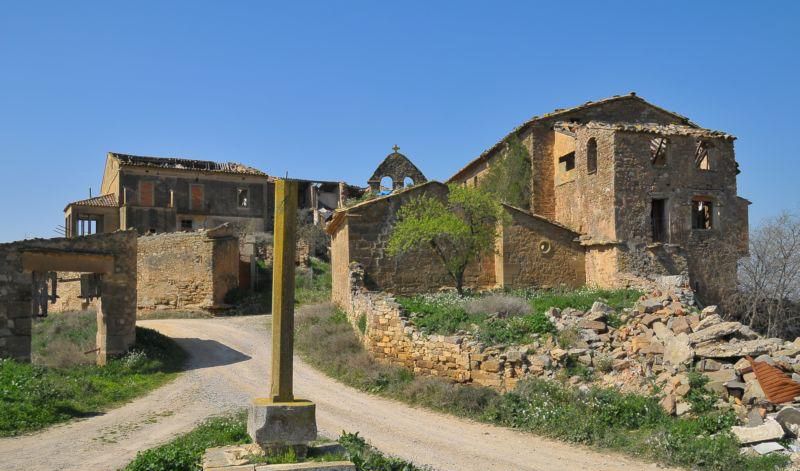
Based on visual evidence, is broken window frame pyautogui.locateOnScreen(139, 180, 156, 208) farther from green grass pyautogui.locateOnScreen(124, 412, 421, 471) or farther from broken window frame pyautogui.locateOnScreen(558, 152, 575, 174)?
green grass pyautogui.locateOnScreen(124, 412, 421, 471)

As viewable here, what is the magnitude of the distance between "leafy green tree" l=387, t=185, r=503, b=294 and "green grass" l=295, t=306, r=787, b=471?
5470mm

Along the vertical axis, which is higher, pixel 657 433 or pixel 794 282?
pixel 794 282

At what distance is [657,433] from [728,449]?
3.69 feet

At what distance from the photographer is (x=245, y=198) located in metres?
43.7

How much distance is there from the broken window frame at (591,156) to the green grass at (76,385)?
15618 mm

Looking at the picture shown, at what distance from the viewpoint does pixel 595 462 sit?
9.74 meters

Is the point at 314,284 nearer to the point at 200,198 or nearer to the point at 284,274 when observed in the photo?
the point at 200,198

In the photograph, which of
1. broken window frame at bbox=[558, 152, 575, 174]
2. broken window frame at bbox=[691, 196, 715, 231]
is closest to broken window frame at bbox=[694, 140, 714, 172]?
broken window frame at bbox=[691, 196, 715, 231]

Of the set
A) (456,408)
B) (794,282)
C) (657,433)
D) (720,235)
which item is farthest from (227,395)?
(720,235)

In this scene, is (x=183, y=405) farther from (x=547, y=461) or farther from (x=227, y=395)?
(x=547, y=461)

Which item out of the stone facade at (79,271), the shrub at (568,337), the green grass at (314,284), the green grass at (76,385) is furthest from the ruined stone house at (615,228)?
the shrub at (568,337)

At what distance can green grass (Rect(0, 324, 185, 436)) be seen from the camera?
11852mm

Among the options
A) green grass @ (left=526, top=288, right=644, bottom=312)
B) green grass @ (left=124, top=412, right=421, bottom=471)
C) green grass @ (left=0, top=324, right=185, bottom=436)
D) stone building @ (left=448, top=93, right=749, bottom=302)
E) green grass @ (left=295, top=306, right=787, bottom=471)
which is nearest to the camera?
green grass @ (left=124, top=412, right=421, bottom=471)

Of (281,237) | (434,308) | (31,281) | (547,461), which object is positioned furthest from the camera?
(434,308)
